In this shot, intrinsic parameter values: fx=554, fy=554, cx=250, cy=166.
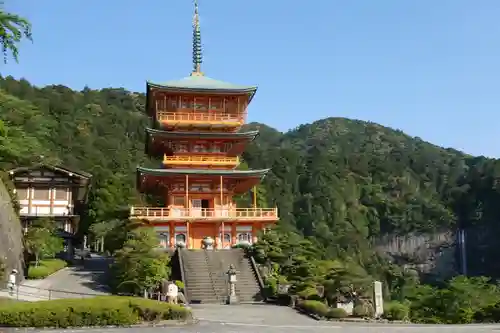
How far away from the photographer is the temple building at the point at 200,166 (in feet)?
124

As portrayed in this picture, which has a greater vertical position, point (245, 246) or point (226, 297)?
point (245, 246)

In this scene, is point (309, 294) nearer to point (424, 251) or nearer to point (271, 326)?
point (271, 326)

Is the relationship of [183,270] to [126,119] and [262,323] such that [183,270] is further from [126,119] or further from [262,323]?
[126,119]

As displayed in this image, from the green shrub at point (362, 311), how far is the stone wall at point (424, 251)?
8604 cm

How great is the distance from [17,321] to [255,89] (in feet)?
88.3

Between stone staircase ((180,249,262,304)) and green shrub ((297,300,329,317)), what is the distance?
189 inches

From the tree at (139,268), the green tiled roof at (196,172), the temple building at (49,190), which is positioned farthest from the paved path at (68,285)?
the temple building at (49,190)

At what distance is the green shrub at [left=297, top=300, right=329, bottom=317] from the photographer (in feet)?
71.2

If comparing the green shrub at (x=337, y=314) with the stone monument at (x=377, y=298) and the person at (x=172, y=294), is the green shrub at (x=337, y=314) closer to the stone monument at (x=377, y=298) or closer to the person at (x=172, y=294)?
the stone monument at (x=377, y=298)

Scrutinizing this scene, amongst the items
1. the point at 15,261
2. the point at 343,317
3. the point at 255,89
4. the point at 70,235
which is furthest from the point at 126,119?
the point at 343,317

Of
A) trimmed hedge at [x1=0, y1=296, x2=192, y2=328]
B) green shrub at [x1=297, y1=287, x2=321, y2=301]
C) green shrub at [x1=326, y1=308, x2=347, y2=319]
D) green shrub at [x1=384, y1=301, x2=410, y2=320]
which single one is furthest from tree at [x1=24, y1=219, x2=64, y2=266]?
green shrub at [x1=384, y1=301, x2=410, y2=320]

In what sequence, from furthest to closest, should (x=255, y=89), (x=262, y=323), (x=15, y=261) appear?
1. (x=255, y=89)
2. (x=15, y=261)
3. (x=262, y=323)

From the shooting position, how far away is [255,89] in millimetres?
40000

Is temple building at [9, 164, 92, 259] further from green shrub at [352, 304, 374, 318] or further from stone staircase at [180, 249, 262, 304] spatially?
green shrub at [352, 304, 374, 318]
